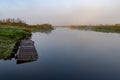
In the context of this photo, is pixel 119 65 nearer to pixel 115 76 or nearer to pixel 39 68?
pixel 115 76

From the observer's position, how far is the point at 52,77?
11.5m

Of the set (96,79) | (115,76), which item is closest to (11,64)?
(96,79)

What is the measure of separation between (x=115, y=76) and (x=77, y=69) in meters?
3.08

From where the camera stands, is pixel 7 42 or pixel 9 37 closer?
pixel 7 42

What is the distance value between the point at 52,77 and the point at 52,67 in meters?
2.63

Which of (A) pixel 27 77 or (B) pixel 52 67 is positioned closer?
(A) pixel 27 77

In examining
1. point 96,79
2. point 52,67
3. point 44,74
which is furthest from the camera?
point 52,67

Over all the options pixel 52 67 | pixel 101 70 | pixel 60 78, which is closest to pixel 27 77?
pixel 60 78

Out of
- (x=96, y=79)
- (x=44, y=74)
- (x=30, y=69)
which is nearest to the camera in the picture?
(x=96, y=79)

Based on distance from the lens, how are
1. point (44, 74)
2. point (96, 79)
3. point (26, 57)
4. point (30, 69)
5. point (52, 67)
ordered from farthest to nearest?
point (26, 57) → point (52, 67) → point (30, 69) → point (44, 74) → point (96, 79)

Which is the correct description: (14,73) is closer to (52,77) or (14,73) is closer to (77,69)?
(52,77)

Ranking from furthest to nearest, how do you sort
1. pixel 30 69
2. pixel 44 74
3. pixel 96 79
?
1. pixel 30 69
2. pixel 44 74
3. pixel 96 79

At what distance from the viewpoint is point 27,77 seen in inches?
444

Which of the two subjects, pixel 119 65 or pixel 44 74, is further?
pixel 119 65
